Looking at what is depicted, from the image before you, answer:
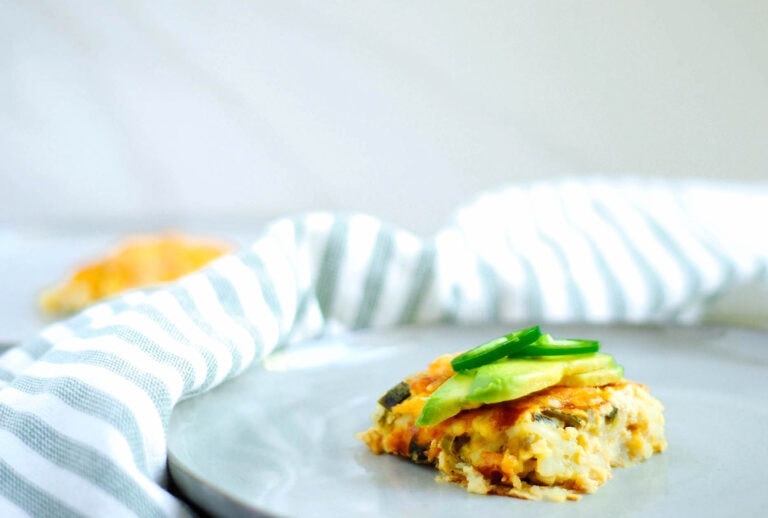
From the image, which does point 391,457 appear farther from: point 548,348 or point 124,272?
point 124,272

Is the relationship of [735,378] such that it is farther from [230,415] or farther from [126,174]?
[126,174]

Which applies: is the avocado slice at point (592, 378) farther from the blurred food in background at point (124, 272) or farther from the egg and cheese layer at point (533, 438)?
the blurred food in background at point (124, 272)

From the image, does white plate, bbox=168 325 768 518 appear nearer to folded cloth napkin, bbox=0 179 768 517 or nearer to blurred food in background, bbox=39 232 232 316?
folded cloth napkin, bbox=0 179 768 517

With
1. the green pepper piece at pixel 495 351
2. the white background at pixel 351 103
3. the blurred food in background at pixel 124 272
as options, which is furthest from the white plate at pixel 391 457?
the white background at pixel 351 103

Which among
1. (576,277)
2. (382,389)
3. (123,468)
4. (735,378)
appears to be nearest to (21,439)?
(123,468)

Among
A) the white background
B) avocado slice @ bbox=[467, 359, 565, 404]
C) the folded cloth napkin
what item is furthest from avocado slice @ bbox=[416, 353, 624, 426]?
the white background
